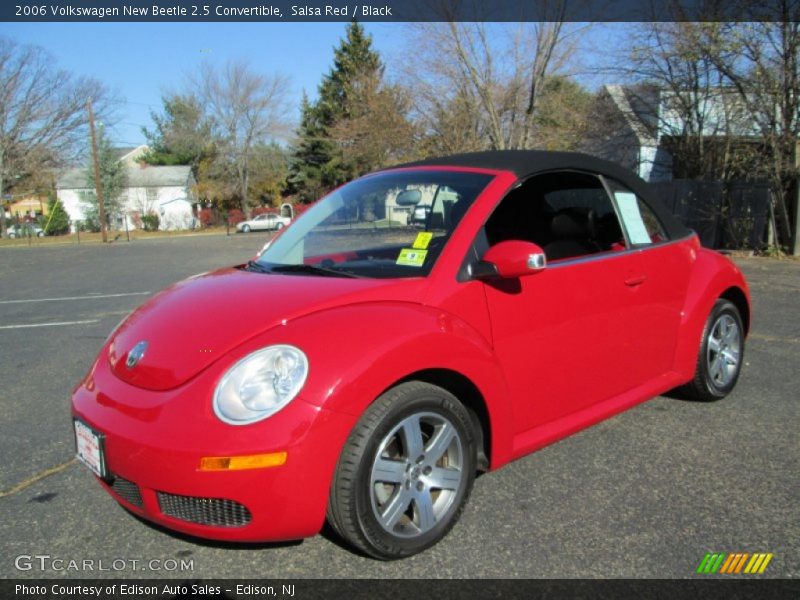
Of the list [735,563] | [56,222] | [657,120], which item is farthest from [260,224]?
[735,563]

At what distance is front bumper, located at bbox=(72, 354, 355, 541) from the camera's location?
217 cm

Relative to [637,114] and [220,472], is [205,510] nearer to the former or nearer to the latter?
[220,472]

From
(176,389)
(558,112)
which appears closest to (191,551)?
(176,389)

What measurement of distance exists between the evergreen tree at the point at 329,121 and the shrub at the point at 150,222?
13103mm

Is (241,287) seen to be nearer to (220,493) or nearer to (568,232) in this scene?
(220,493)

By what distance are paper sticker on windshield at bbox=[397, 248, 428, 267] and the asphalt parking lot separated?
1.14 m

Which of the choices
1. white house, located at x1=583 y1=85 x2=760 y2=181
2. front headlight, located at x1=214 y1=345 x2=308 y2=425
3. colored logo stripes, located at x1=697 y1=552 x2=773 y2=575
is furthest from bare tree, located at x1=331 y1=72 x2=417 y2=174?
colored logo stripes, located at x1=697 y1=552 x2=773 y2=575

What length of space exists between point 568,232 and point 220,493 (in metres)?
2.44

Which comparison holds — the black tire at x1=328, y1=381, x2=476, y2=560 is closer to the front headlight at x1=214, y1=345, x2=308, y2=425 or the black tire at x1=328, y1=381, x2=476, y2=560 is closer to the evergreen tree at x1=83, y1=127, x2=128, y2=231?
the front headlight at x1=214, y1=345, x2=308, y2=425

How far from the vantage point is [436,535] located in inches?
102

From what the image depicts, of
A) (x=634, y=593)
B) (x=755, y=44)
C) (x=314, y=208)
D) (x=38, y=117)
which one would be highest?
(x=38, y=117)

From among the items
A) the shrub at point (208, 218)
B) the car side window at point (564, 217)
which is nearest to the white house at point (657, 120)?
the car side window at point (564, 217)

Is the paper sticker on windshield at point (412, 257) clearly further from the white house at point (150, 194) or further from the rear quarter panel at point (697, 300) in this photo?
the white house at point (150, 194)

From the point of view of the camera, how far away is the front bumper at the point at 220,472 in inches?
85.4
